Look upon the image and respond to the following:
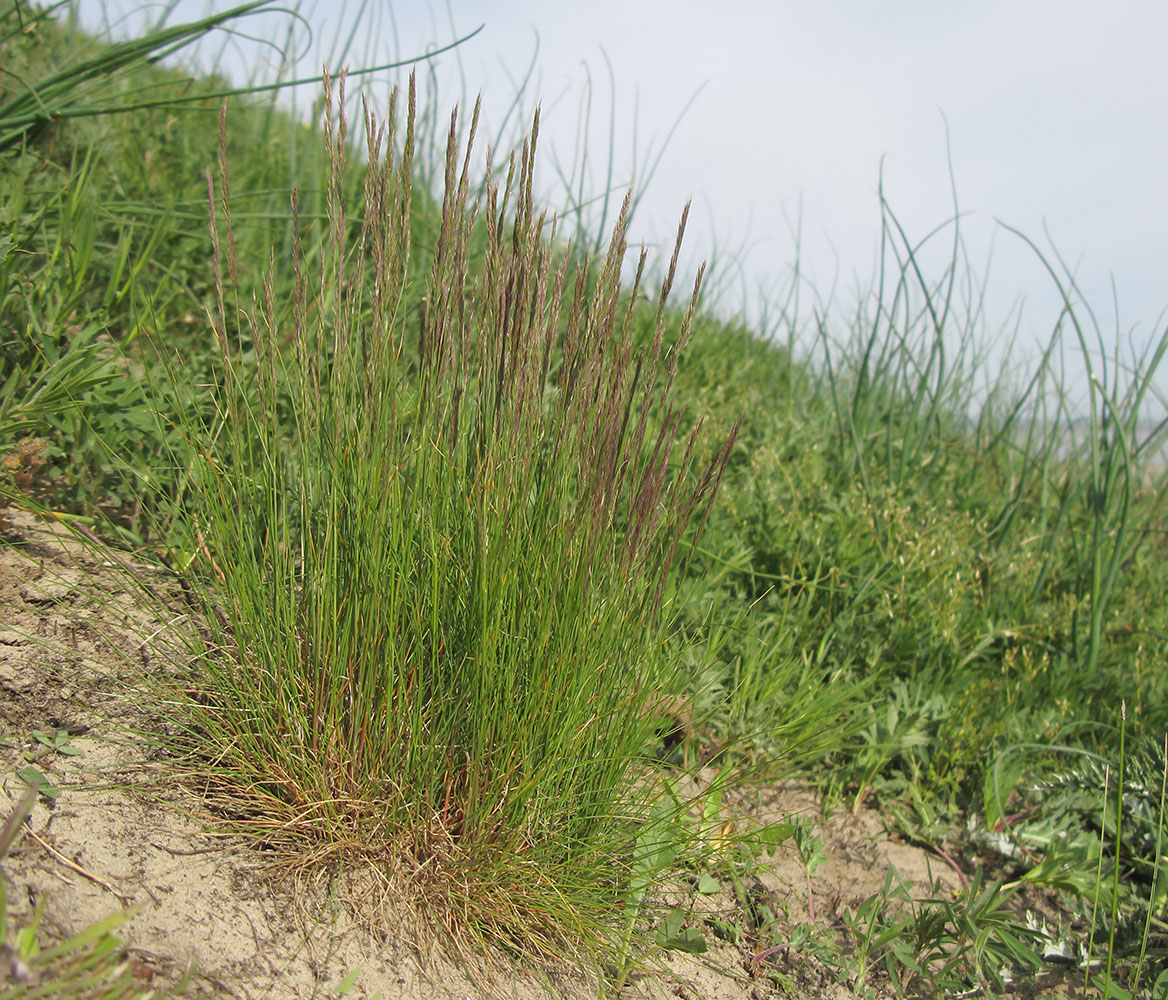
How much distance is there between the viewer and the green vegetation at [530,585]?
154 centimetres

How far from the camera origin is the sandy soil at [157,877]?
4.76 feet

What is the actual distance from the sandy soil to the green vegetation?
7 cm

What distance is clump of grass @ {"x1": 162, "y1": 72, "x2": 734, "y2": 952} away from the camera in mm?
1488

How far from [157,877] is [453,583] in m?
0.72

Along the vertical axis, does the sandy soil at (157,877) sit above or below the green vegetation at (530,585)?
below

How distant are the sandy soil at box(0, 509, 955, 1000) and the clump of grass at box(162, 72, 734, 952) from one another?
0.10 metres

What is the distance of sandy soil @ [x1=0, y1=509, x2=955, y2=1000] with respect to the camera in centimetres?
145

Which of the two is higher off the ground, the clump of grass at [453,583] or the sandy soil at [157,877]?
the clump of grass at [453,583]

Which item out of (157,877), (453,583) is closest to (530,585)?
(453,583)

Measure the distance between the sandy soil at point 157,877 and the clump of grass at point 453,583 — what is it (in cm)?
10

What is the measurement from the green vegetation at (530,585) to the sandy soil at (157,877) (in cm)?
7

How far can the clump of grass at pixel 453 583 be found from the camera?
58.6 inches

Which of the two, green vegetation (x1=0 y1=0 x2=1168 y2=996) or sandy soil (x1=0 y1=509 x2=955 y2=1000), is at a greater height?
green vegetation (x1=0 y1=0 x2=1168 y2=996)

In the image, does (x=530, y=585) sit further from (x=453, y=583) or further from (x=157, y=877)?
(x=157, y=877)
